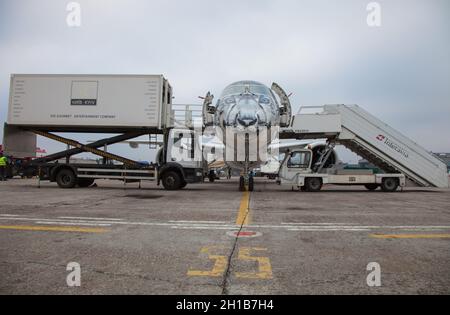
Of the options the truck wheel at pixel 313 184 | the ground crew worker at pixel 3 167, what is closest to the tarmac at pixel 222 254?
the truck wheel at pixel 313 184

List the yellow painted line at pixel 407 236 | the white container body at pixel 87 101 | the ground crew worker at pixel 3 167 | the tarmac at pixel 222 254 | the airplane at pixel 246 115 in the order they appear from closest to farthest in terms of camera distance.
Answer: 1. the tarmac at pixel 222 254
2. the yellow painted line at pixel 407 236
3. the airplane at pixel 246 115
4. the white container body at pixel 87 101
5. the ground crew worker at pixel 3 167

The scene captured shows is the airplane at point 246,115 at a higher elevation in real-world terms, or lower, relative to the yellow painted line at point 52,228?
higher

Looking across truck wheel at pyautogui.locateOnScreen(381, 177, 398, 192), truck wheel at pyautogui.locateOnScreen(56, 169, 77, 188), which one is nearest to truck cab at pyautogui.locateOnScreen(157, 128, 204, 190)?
truck wheel at pyautogui.locateOnScreen(56, 169, 77, 188)

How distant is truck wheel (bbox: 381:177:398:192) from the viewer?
17066mm

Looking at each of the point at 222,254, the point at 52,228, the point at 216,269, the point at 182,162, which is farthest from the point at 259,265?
the point at 182,162

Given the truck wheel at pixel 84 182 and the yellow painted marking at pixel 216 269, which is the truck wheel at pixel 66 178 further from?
the yellow painted marking at pixel 216 269

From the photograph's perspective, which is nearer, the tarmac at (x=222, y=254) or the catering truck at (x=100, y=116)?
the tarmac at (x=222, y=254)

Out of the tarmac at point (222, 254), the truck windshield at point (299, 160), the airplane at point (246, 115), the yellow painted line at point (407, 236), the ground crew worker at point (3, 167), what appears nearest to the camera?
the tarmac at point (222, 254)

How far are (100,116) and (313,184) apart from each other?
1132 cm

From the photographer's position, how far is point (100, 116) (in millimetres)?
15906

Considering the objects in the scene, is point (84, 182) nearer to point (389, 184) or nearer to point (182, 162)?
point (182, 162)

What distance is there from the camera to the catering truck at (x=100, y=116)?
1585cm

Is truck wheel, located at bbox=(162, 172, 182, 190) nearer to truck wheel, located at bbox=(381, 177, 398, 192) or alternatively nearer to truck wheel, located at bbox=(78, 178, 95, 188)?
truck wheel, located at bbox=(78, 178, 95, 188)

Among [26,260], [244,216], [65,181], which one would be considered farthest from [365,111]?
[26,260]
